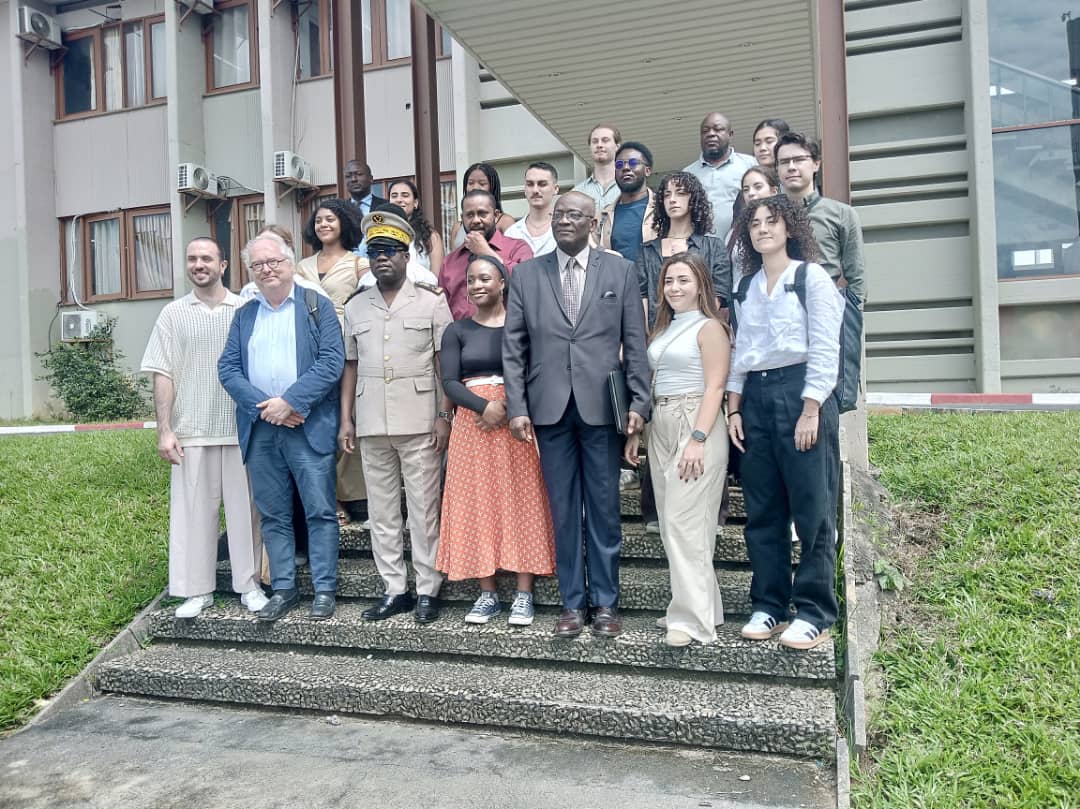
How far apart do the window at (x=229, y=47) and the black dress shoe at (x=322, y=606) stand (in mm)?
12218

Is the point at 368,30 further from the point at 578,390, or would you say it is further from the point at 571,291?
the point at 578,390

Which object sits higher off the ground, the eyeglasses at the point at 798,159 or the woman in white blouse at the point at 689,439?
the eyeglasses at the point at 798,159

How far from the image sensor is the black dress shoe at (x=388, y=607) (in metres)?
4.80

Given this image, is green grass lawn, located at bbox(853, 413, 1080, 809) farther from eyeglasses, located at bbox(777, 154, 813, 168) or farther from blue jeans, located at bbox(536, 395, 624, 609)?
eyeglasses, located at bbox(777, 154, 813, 168)

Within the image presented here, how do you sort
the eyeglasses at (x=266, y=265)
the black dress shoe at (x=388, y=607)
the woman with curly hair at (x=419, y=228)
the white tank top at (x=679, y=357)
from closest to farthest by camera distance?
the white tank top at (x=679, y=357)
the black dress shoe at (x=388, y=607)
the eyeglasses at (x=266, y=265)
the woman with curly hair at (x=419, y=228)

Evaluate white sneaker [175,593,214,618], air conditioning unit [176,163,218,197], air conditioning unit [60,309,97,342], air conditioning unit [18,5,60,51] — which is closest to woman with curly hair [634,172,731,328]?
white sneaker [175,593,214,618]

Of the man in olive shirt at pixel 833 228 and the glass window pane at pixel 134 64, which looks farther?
the glass window pane at pixel 134 64

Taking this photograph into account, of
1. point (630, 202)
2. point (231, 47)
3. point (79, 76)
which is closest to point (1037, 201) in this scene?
point (630, 202)

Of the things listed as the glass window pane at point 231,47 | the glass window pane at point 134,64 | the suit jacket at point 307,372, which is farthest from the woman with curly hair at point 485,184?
the glass window pane at point 134,64

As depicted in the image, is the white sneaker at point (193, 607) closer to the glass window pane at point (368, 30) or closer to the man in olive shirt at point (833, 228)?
the man in olive shirt at point (833, 228)

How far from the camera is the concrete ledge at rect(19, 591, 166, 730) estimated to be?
457 centimetres

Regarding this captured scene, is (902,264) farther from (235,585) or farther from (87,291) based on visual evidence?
(87,291)

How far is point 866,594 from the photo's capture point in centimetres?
448

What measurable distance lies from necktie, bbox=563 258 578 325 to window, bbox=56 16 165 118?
1326 cm
